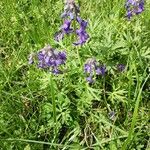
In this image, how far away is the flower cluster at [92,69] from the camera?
285 cm

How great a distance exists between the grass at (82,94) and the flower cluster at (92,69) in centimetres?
9

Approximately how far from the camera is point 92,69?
2863 millimetres

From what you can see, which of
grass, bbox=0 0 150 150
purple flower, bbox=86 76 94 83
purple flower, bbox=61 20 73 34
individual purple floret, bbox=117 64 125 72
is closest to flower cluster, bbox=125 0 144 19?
grass, bbox=0 0 150 150

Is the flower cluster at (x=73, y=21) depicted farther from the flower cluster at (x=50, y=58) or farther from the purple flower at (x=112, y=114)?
the purple flower at (x=112, y=114)

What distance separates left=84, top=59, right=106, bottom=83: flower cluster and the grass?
88 millimetres

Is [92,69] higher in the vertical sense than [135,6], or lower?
lower

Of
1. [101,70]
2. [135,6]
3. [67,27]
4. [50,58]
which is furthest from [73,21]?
[135,6]

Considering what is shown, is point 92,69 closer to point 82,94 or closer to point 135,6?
point 82,94

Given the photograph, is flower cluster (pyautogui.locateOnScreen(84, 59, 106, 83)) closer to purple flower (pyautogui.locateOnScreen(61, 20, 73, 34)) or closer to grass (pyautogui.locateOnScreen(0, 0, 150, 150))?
grass (pyautogui.locateOnScreen(0, 0, 150, 150))

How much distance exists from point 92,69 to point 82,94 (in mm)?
283

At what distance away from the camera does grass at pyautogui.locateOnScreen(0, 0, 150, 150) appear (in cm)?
293

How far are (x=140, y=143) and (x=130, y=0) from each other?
112cm

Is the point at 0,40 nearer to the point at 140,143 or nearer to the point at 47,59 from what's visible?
the point at 47,59

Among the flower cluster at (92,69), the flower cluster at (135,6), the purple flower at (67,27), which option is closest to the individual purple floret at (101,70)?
the flower cluster at (92,69)
